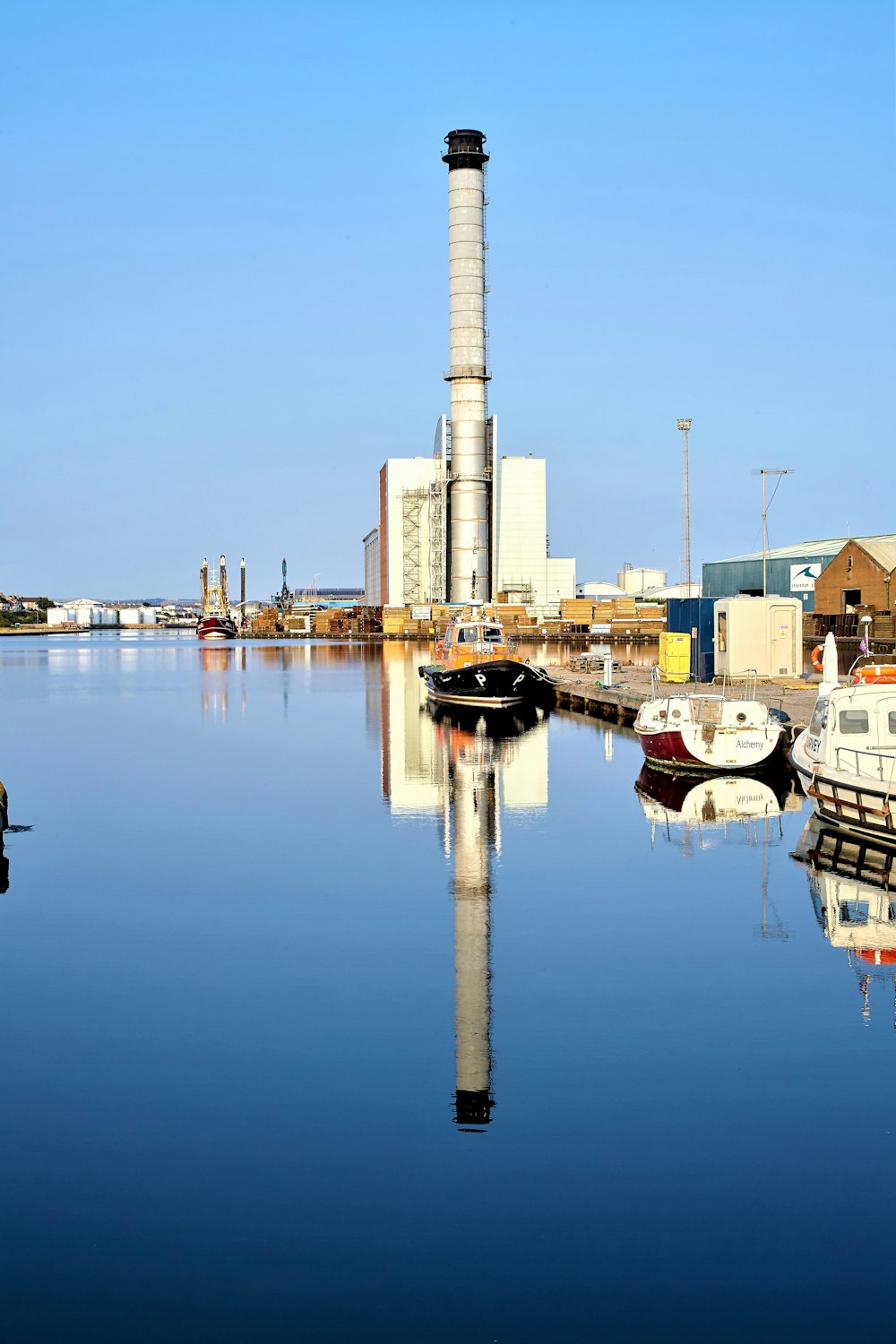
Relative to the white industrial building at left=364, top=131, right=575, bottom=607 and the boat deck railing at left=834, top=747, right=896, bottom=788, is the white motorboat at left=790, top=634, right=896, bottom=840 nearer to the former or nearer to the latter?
the boat deck railing at left=834, top=747, right=896, bottom=788

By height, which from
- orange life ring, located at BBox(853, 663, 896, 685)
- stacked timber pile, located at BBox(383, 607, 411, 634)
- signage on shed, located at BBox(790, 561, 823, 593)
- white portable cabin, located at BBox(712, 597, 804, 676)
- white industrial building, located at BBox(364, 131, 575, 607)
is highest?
white industrial building, located at BBox(364, 131, 575, 607)

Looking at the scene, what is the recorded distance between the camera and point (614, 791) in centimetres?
3766

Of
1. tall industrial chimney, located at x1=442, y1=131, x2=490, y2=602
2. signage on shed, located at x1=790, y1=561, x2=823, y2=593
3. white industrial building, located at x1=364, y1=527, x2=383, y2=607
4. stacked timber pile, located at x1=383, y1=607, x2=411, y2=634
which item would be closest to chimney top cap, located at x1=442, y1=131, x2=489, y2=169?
tall industrial chimney, located at x1=442, y1=131, x2=490, y2=602

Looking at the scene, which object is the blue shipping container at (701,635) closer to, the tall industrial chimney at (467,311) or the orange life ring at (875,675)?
the orange life ring at (875,675)

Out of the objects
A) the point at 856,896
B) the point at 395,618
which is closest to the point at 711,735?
the point at 856,896

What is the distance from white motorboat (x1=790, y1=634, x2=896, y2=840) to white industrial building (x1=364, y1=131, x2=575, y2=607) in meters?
63.4

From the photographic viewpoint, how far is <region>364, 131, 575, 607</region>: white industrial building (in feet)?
362

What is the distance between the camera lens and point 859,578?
3447 inches

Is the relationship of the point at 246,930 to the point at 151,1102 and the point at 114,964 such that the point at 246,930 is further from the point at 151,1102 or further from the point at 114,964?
the point at 151,1102

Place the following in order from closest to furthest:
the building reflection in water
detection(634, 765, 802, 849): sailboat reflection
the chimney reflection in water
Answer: the chimney reflection in water → the building reflection in water → detection(634, 765, 802, 849): sailboat reflection

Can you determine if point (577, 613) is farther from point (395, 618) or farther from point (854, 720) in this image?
point (854, 720)

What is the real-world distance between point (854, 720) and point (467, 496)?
95.1 metres

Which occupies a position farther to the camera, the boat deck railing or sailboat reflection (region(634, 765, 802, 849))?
sailboat reflection (region(634, 765, 802, 849))

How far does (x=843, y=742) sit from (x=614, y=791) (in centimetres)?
1075
